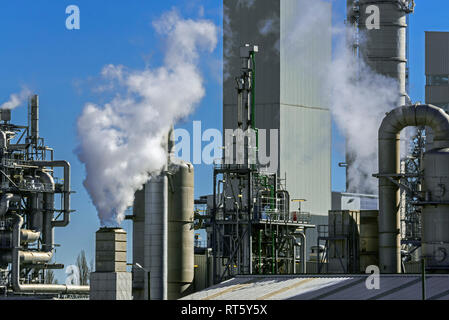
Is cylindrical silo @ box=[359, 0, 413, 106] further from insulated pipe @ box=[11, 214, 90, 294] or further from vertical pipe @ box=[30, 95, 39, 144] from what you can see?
insulated pipe @ box=[11, 214, 90, 294]

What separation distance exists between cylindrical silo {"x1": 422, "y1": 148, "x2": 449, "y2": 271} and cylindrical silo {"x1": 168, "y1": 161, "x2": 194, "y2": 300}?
748 inches

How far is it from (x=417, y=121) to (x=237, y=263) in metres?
14.5

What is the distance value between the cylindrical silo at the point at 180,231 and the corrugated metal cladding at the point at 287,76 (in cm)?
2251

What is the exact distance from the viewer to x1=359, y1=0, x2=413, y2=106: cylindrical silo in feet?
322

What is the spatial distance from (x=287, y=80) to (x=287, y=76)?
0.39m

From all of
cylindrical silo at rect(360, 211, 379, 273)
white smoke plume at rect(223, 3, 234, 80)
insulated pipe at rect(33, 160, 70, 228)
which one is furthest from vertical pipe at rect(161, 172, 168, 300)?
white smoke plume at rect(223, 3, 234, 80)

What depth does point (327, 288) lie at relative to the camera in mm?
55719

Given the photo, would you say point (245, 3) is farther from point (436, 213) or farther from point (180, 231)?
point (436, 213)

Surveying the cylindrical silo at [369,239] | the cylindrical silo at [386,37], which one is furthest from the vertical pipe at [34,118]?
the cylindrical silo at [386,37]

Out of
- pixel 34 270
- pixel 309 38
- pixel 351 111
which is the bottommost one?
pixel 34 270
